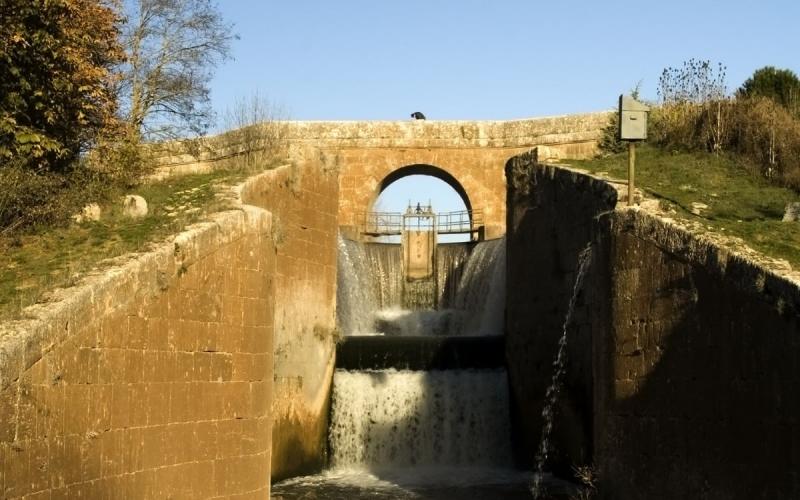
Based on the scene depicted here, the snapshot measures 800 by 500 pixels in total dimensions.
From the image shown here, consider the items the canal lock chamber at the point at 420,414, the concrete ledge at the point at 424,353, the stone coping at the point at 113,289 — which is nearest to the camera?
the stone coping at the point at 113,289

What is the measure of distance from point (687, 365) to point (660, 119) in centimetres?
994

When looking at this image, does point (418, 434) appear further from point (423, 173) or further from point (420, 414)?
point (423, 173)

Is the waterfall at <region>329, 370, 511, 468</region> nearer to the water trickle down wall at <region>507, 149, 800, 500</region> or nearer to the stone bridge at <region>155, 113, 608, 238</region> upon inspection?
the water trickle down wall at <region>507, 149, 800, 500</region>

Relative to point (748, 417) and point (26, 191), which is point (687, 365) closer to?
point (748, 417)

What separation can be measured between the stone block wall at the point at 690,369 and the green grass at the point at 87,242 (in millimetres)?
4334

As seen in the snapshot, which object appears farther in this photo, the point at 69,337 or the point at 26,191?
the point at 26,191

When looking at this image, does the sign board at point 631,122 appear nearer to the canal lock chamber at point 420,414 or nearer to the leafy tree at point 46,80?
the canal lock chamber at point 420,414

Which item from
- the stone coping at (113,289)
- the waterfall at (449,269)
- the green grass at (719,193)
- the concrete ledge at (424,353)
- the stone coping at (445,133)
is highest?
the stone coping at (445,133)

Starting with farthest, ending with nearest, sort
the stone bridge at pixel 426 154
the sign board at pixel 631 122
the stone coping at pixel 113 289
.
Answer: the stone bridge at pixel 426 154, the sign board at pixel 631 122, the stone coping at pixel 113 289

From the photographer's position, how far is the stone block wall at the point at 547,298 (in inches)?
538

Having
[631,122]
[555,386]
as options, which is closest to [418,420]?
[555,386]

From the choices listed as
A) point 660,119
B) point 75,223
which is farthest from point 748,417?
point 660,119

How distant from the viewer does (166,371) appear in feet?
33.0

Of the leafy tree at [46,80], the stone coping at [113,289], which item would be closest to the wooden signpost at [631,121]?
the stone coping at [113,289]
